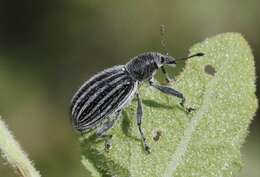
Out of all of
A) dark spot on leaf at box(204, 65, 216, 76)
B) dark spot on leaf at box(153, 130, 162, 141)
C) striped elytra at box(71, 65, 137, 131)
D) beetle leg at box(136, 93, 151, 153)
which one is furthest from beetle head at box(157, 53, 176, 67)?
dark spot on leaf at box(153, 130, 162, 141)

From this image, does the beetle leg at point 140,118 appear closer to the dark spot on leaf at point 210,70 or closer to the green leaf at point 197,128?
the green leaf at point 197,128

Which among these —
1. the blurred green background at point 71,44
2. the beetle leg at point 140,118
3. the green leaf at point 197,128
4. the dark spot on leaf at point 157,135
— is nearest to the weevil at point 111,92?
the beetle leg at point 140,118

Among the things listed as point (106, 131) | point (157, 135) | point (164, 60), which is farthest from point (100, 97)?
point (157, 135)

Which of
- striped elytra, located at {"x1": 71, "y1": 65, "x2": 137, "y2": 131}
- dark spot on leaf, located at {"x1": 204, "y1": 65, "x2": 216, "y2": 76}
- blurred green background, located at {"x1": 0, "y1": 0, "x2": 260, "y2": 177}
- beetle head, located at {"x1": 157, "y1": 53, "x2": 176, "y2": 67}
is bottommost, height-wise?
dark spot on leaf, located at {"x1": 204, "y1": 65, "x2": 216, "y2": 76}

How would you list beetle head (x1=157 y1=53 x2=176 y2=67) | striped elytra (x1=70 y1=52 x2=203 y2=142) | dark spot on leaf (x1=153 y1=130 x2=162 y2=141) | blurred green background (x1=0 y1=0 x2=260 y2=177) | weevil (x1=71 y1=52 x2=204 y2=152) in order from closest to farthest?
1. dark spot on leaf (x1=153 y1=130 x2=162 y2=141)
2. weevil (x1=71 y1=52 x2=204 y2=152)
3. striped elytra (x1=70 y1=52 x2=203 y2=142)
4. beetle head (x1=157 y1=53 x2=176 y2=67)
5. blurred green background (x1=0 y1=0 x2=260 y2=177)

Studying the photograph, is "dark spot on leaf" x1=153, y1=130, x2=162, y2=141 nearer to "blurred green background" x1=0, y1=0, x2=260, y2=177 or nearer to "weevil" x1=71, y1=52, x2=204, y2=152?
"weevil" x1=71, y1=52, x2=204, y2=152
